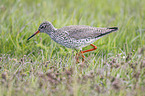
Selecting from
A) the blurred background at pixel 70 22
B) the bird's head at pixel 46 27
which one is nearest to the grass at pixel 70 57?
the blurred background at pixel 70 22

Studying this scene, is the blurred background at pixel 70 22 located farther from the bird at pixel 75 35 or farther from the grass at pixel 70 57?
the bird at pixel 75 35

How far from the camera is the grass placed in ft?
12.7

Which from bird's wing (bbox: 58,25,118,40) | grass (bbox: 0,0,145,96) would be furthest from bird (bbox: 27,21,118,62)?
grass (bbox: 0,0,145,96)

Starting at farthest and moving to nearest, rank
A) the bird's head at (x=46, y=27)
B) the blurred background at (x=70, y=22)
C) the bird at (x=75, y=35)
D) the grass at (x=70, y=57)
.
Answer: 1. the blurred background at (x=70, y=22)
2. the bird's head at (x=46, y=27)
3. the bird at (x=75, y=35)
4. the grass at (x=70, y=57)

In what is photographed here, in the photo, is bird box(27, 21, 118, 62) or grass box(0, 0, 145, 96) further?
bird box(27, 21, 118, 62)

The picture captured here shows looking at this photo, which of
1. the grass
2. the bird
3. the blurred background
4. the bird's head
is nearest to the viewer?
the grass

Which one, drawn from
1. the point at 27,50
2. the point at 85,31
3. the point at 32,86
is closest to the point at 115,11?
the point at 85,31

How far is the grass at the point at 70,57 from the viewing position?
387cm

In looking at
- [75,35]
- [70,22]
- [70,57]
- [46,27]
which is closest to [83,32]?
[75,35]

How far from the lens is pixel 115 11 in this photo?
938 cm

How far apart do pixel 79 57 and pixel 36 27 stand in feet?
5.31

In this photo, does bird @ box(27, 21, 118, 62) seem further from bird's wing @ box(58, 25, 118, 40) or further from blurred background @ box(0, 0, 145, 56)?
blurred background @ box(0, 0, 145, 56)

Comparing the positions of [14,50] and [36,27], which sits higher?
[36,27]

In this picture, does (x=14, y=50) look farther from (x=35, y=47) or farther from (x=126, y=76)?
(x=126, y=76)
